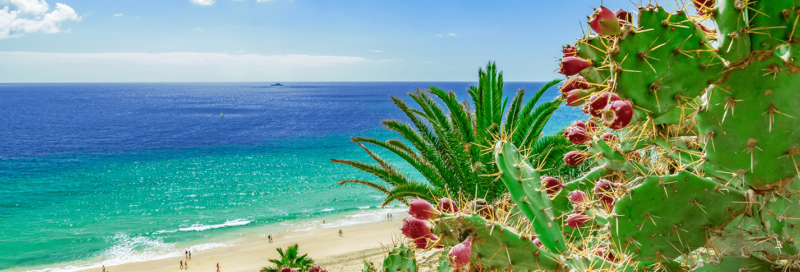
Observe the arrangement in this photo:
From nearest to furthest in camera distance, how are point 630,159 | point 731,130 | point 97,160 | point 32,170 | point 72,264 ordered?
point 731,130 → point 630,159 → point 72,264 → point 32,170 → point 97,160

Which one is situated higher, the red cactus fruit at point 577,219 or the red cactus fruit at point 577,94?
the red cactus fruit at point 577,94

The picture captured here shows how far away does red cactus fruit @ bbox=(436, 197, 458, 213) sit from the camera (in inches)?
76.1

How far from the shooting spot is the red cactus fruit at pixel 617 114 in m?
1.62

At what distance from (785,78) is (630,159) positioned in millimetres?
989

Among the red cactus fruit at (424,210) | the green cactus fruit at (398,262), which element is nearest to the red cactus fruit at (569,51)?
the red cactus fruit at (424,210)

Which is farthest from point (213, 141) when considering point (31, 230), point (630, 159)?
point (630, 159)

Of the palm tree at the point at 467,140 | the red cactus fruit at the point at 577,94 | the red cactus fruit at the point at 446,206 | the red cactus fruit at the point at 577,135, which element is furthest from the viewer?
the palm tree at the point at 467,140

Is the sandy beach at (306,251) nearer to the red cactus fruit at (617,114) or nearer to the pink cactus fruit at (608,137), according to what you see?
the pink cactus fruit at (608,137)

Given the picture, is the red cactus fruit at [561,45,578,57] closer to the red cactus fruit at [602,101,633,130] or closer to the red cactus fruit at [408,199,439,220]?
the red cactus fruit at [602,101,633,130]

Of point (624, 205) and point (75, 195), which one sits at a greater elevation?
point (624, 205)

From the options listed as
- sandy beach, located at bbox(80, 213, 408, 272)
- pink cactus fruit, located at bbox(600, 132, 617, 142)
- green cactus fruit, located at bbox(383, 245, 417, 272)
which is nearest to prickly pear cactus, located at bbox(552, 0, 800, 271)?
pink cactus fruit, located at bbox(600, 132, 617, 142)

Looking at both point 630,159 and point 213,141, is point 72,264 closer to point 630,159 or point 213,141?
point 630,159

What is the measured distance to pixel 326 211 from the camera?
1231 inches

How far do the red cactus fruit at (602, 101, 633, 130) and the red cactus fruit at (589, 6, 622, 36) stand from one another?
10.0 inches
